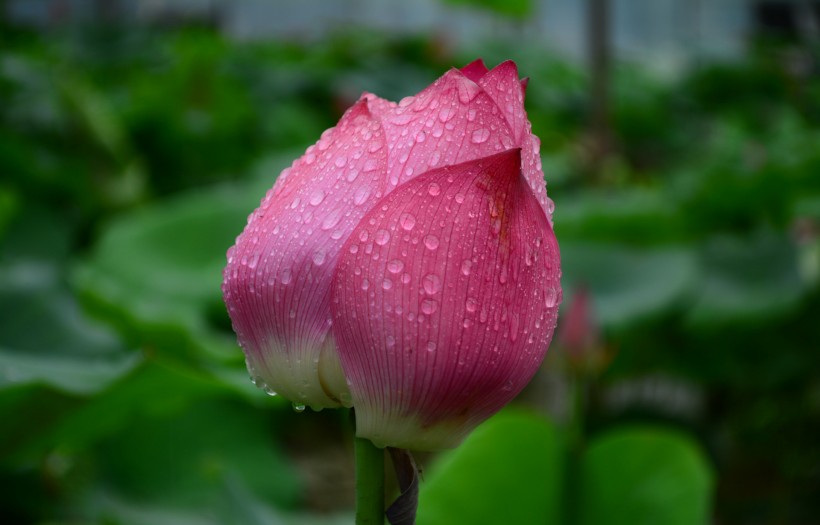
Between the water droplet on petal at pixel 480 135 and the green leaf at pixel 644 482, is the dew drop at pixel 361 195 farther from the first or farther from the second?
the green leaf at pixel 644 482

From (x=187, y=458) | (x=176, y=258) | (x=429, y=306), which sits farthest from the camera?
(x=176, y=258)

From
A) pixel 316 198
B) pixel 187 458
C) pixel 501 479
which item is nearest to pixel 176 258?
pixel 187 458

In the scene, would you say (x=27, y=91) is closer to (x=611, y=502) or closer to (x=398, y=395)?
(x=611, y=502)

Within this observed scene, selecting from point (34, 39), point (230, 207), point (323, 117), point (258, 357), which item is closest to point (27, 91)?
point (230, 207)

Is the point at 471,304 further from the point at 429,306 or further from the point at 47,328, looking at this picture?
the point at 47,328

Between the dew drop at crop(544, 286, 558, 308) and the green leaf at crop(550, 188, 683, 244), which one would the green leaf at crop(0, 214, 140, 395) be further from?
the green leaf at crop(550, 188, 683, 244)

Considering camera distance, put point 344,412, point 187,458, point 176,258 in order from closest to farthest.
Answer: point 187,458 → point 344,412 → point 176,258

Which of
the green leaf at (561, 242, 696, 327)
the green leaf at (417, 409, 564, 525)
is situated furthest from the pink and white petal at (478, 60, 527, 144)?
the green leaf at (561, 242, 696, 327)
